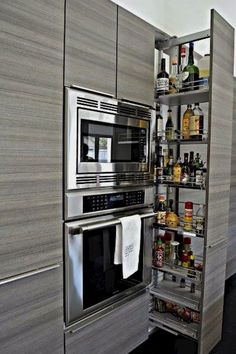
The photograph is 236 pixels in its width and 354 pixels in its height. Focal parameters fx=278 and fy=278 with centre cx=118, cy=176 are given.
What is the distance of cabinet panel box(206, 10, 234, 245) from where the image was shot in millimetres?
1623

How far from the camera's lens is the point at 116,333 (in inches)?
63.3

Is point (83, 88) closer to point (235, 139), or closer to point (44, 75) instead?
point (44, 75)

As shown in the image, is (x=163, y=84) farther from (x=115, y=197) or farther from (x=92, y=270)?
(x=92, y=270)

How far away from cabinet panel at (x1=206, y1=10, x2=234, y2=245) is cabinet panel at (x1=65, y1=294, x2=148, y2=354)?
645mm

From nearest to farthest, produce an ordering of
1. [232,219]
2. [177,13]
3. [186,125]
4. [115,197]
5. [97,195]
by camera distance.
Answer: [97,195]
[115,197]
[186,125]
[177,13]
[232,219]

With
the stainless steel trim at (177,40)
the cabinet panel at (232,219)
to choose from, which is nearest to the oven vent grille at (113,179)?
the stainless steel trim at (177,40)

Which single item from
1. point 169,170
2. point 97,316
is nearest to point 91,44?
point 169,170

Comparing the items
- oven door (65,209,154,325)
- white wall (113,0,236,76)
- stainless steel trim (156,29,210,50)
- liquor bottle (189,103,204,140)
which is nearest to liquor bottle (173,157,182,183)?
liquor bottle (189,103,204,140)

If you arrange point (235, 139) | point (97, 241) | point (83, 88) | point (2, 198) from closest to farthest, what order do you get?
point (2, 198)
point (83, 88)
point (97, 241)
point (235, 139)

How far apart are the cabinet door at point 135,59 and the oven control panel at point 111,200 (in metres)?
0.56

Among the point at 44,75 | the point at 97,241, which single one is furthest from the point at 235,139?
the point at 44,75

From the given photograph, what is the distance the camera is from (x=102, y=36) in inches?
55.9

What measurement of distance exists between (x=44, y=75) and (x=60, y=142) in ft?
0.95

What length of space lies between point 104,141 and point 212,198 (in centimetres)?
75
